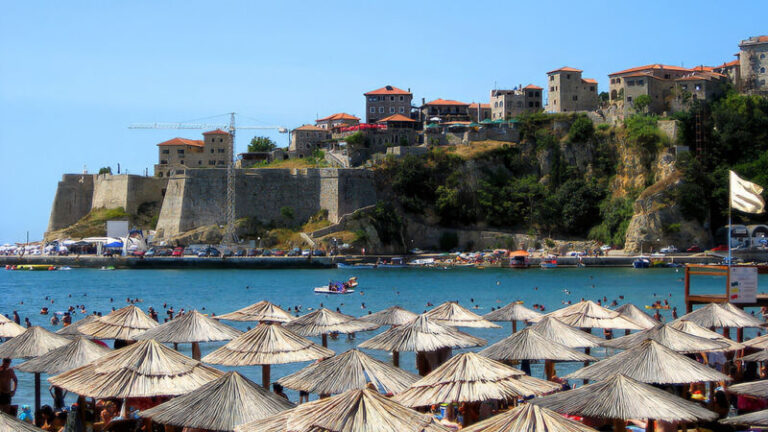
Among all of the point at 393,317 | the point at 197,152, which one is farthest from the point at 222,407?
the point at 197,152

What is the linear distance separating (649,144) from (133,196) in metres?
53.3

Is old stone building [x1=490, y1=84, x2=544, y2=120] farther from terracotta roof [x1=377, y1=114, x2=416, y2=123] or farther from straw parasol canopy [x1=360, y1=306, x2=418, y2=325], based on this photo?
straw parasol canopy [x1=360, y1=306, x2=418, y2=325]

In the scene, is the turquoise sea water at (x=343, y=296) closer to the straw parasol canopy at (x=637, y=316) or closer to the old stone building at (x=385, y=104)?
the straw parasol canopy at (x=637, y=316)

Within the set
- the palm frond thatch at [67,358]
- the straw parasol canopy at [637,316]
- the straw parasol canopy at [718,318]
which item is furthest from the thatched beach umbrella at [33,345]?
the straw parasol canopy at [718,318]

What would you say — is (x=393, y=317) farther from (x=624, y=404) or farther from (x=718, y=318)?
(x=624, y=404)

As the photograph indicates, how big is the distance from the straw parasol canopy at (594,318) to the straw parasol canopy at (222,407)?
11985mm

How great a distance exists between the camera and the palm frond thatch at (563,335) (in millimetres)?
20750

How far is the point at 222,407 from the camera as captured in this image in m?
13.6

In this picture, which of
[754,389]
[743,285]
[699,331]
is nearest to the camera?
[754,389]

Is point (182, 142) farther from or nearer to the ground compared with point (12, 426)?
farther from the ground

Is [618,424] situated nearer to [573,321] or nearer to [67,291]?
[573,321]

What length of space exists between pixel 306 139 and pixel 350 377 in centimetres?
8720

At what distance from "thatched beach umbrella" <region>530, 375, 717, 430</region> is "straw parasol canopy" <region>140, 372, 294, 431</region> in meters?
4.26

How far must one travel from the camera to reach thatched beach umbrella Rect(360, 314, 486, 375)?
65.4 feet
